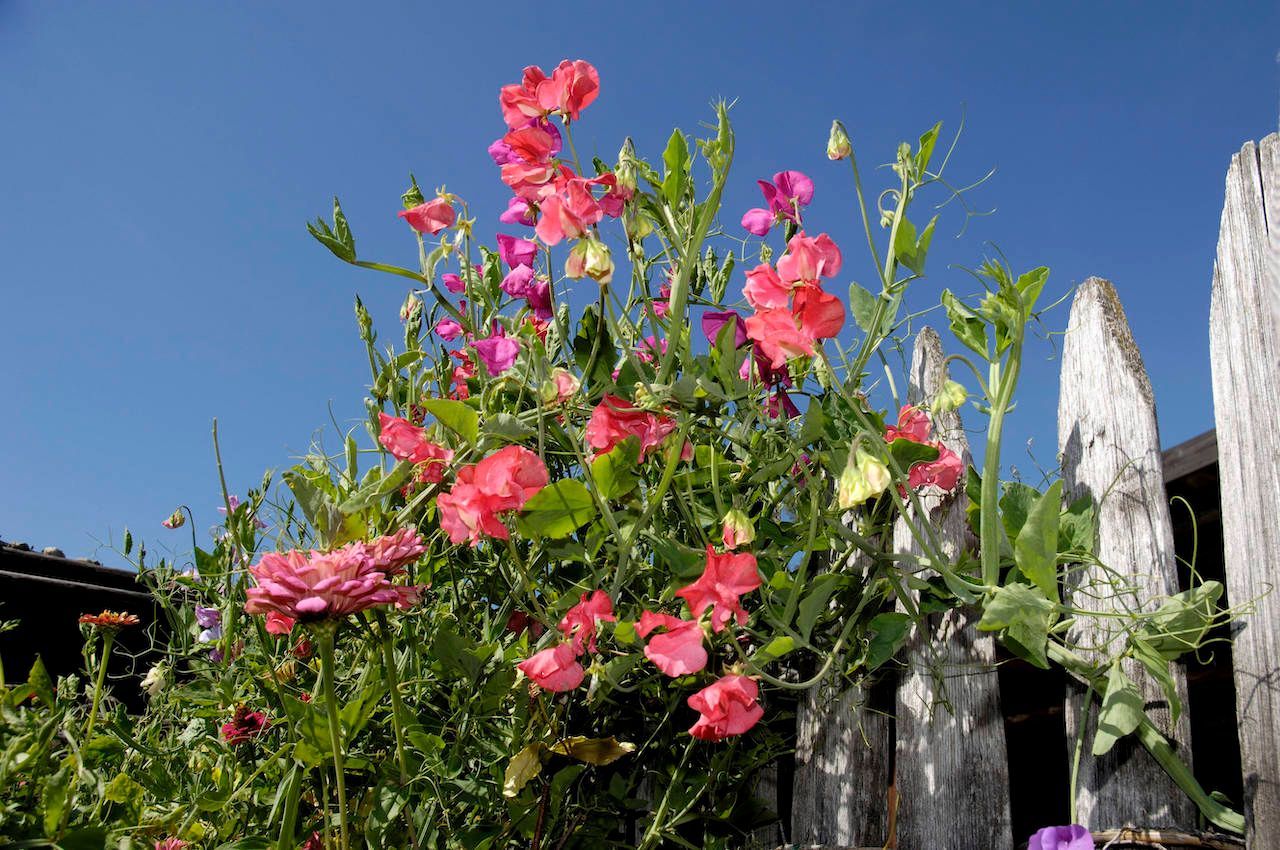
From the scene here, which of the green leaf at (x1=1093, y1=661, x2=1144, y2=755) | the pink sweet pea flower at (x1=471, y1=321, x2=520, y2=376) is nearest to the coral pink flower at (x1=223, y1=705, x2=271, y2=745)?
the pink sweet pea flower at (x1=471, y1=321, x2=520, y2=376)

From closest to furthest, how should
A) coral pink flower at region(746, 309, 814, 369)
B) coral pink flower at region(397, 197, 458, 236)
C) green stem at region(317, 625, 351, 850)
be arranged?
green stem at region(317, 625, 351, 850)
coral pink flower at region(746, 309, 814, 369)
coral pink flower at region(397, 197, 458, 236)

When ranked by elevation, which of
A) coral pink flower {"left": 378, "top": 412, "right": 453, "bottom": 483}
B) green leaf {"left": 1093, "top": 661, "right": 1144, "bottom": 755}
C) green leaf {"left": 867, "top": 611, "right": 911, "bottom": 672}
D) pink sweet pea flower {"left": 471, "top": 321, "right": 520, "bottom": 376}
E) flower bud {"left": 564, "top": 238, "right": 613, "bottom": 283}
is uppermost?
flower bud {"left": 564, "top": 238, "right": 613, "bottom": 283}

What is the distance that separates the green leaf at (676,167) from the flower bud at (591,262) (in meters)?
0.15

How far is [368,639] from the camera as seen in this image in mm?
1219

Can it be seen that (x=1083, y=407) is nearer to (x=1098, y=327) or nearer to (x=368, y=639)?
(x=1098, y=327)

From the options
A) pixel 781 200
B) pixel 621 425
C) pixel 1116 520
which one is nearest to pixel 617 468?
pixel 621 425

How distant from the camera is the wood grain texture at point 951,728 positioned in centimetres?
131

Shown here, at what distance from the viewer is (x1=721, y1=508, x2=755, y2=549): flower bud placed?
1092mm

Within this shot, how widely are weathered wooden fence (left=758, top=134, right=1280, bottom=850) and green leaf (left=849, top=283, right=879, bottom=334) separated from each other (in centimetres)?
32

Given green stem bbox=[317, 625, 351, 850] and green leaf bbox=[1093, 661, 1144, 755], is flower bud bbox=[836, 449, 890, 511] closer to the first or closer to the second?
green leaf bbox=[1093, 661, 1144, 755]

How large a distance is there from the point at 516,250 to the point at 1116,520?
0.91 metres

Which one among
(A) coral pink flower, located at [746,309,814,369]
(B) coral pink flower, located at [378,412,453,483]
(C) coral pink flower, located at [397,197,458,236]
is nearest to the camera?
(A) coral pink flower, located at [746,309,814,369]

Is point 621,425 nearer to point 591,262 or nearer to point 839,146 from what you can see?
point 591,262

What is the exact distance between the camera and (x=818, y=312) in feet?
3.41
